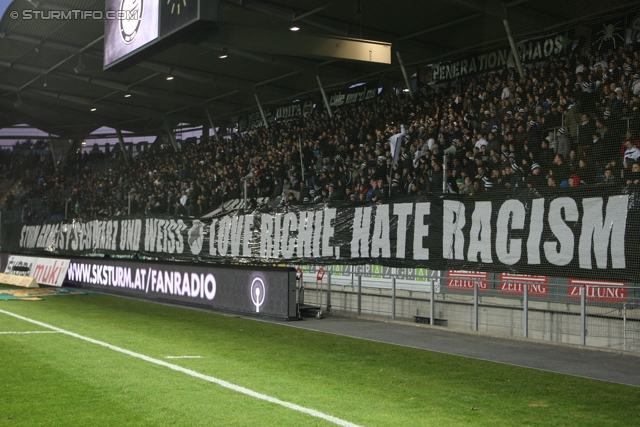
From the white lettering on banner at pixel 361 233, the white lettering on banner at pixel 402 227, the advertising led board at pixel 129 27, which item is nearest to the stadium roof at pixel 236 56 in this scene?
the advertising led board at pixel 129 27

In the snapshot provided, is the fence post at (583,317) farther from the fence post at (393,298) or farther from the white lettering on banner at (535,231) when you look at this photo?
the fence post at (393,298)

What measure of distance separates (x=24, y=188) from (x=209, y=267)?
36414 mm

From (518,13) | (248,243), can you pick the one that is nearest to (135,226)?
(248,243)

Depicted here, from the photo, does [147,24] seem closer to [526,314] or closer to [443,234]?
[443,234]

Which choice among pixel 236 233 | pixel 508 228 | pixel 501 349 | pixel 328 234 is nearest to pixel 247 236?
pixel 236 233

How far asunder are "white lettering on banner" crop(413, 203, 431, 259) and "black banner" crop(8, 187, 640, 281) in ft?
0.07

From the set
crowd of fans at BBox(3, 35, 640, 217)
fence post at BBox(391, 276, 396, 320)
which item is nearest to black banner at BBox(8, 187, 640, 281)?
crowd of fans at BBox(3, 35, 640, 217)

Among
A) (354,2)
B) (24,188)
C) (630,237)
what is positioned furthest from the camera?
(24,188)

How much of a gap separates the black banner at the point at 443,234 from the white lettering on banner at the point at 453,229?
2 cm

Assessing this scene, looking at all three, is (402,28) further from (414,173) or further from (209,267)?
(209,267)

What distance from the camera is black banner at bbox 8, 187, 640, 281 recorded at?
36.8 ft

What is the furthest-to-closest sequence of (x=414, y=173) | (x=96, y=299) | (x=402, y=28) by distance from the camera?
(x=402, y=28), (x=96, y=299), (x=414, y=173)

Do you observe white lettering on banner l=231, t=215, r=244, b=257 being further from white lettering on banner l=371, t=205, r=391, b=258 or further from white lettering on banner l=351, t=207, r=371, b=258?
white lettering on banner l=371, t=205, r=391, b=258

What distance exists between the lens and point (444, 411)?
23.4 feet
